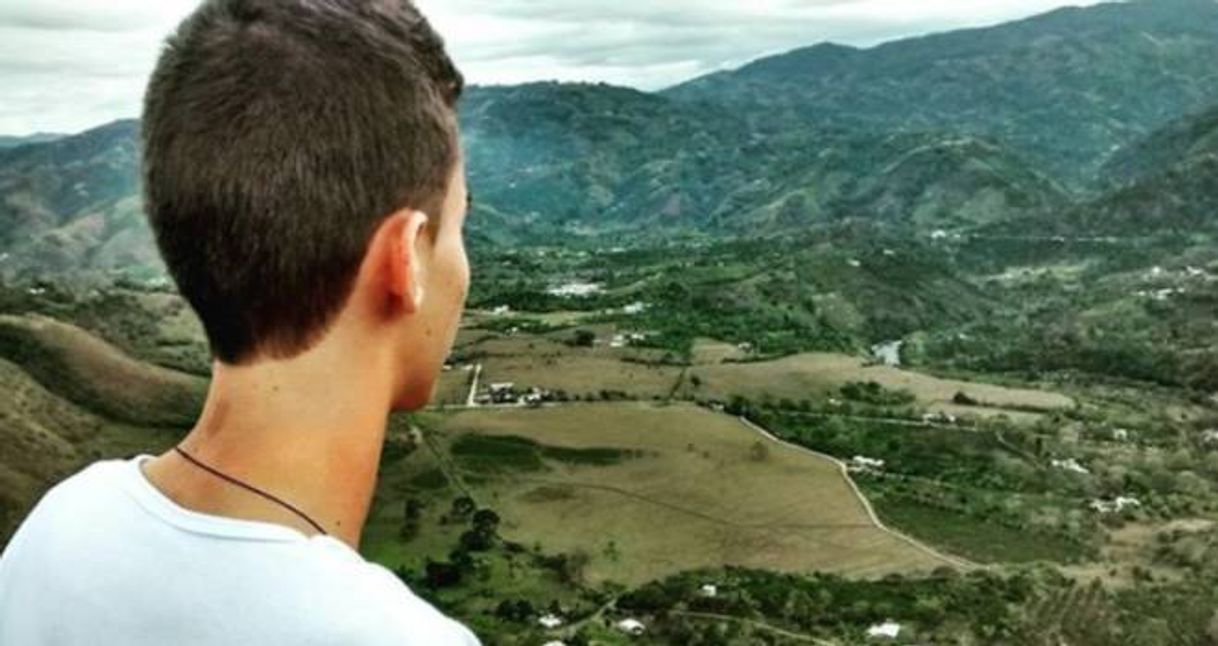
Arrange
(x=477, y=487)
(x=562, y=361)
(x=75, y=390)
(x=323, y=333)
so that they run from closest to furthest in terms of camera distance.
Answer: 1. (x=323, y=333)
2. (x=477, y=487)
3. (x=75, y=390)
4. (x=562, y=361)

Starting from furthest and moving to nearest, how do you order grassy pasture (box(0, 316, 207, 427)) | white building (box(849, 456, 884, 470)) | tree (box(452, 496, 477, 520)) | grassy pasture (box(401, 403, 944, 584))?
white building (box(849, 456, 884, 470))
grassy pasture (box(0, 316, 207, 427))
tree (box(452, 496, 477, 520))
grassy pasture (box(401, 403, 944, 584))

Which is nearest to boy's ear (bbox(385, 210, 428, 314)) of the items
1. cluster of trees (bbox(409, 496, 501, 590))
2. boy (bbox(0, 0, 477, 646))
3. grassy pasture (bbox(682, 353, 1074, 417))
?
boy (bbox(0, 0, 477, 646))

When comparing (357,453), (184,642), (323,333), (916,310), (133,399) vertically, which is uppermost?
(323,333)

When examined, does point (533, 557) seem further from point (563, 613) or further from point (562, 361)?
point (562, 361)

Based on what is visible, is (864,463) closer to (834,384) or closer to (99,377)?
(834,384)

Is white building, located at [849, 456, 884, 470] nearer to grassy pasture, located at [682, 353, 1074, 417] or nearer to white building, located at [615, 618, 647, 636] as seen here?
grassy pasture, located at [682, 353, 1074, 417]

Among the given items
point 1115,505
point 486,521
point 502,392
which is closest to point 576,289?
point 502,392

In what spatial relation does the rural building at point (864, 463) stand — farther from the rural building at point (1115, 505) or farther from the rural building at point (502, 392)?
the rural building at point (502, 392)

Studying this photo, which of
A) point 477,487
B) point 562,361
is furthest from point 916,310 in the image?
point 477,487
